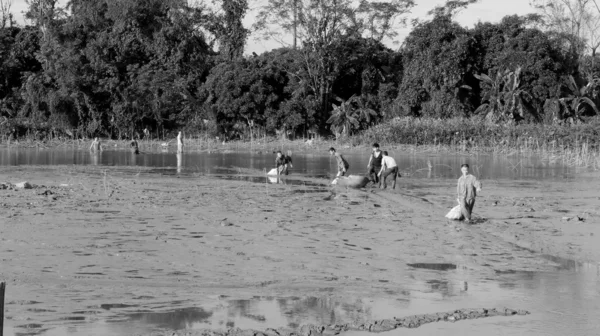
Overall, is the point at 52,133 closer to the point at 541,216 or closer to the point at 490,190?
the point at 490,190

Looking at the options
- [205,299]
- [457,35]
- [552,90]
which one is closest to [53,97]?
[457,35]

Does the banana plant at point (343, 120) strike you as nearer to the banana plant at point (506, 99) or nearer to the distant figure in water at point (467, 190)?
the banana plant at point (506, 99)

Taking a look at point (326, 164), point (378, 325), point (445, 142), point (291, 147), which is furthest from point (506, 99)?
point (378, 325)

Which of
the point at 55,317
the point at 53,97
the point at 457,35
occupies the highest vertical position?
the point at 457,35

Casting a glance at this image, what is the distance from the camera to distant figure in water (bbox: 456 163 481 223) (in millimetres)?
15203

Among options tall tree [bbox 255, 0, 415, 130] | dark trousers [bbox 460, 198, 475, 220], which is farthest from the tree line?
dark trousers [bbox 460, 198, 475, 220]

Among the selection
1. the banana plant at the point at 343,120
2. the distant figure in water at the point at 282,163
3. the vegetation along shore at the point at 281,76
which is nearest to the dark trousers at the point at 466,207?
the distant figure in water at the point at 282,163

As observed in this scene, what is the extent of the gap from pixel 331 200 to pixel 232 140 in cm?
3349

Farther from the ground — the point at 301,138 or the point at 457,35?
the point at 457,35

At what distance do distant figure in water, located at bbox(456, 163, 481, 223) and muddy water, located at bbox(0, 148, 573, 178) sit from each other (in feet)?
38.6

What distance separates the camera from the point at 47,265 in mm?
10984

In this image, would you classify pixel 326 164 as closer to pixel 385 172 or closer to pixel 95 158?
pixel 95 158

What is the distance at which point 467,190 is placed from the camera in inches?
602

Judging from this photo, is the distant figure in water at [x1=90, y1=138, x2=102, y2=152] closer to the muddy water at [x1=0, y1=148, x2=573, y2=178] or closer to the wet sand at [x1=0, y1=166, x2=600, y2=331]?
the muddy water at [x1=0, y1=148, x2=573, y2=178]
